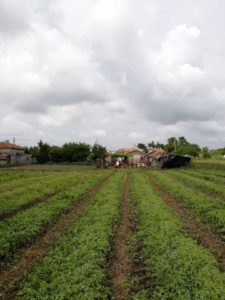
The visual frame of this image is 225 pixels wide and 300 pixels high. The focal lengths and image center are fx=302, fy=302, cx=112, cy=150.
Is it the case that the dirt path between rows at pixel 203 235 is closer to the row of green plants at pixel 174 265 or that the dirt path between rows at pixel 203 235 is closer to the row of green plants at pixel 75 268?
the row of green plants at pixel 174 265

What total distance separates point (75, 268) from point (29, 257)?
5.24ft

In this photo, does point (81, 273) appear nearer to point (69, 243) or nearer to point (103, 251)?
point (103, 251)

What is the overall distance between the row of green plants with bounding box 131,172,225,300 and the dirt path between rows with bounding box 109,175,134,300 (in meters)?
0.29

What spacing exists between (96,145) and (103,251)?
6511 centimetres

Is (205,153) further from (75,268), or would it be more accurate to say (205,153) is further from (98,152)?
(75,268)

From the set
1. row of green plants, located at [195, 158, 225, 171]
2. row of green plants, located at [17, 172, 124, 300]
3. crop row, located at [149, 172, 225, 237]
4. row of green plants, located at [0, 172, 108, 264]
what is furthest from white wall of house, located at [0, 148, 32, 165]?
row of green plants, located at [17, 172, 124, 300]

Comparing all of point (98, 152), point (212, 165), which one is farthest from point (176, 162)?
point (98, 152)

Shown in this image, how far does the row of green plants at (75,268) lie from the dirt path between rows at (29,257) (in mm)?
203

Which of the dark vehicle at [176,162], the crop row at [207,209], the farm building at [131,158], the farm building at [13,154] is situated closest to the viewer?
the crop row at [207,209]

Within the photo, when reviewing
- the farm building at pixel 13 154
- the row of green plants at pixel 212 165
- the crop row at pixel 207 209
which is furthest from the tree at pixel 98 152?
the crop row at pixel 207 209

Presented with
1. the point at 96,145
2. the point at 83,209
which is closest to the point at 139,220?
the point at 83,209

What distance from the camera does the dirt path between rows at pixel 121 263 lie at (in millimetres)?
5687

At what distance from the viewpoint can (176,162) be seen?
50.6 m

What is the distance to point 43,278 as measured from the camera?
6.20 m
